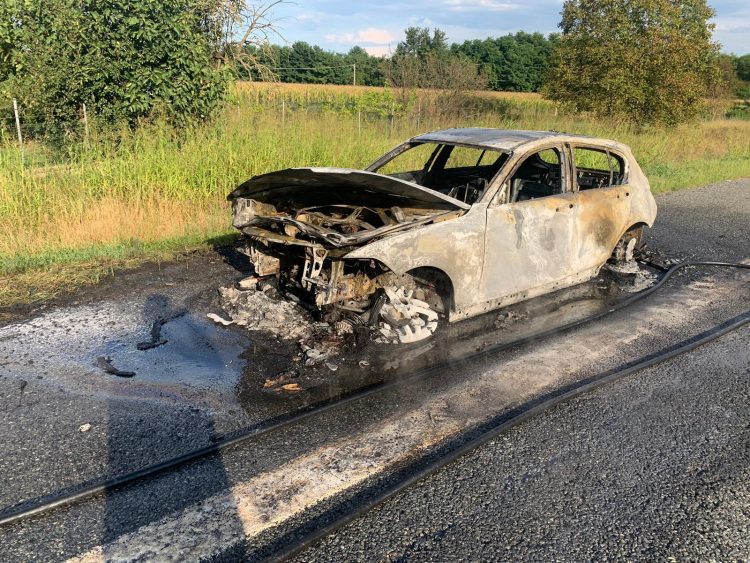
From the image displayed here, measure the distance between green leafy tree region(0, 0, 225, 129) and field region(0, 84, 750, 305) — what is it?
56cm

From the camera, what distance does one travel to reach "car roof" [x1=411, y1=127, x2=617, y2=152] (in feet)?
19.4

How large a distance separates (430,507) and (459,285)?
240 centimetres

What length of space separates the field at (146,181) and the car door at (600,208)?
4.74m

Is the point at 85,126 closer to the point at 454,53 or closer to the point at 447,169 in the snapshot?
the point at 447,169

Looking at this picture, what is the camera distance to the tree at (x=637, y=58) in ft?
70.1

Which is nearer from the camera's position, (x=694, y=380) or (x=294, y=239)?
(x=694, y=380)

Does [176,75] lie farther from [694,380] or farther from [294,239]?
[694,380]

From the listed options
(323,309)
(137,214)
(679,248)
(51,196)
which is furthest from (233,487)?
(679,248)

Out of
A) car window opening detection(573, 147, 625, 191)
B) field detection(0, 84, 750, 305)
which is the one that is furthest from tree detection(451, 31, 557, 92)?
car window opening detection(573, 147, 625, 191)

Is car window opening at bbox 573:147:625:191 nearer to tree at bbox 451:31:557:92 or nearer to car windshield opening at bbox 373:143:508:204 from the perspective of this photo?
car windshield opening at bbox 373:143:508:204

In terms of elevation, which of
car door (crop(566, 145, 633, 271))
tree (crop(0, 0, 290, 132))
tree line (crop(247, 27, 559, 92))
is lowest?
car door (crop(566, 145, 633, 271))

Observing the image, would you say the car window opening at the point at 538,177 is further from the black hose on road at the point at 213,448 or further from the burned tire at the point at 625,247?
the black hose on road at the point at 213,448

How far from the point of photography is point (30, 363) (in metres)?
4.76

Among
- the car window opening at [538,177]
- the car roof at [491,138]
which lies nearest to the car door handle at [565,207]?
the car window opening at [538,177]
